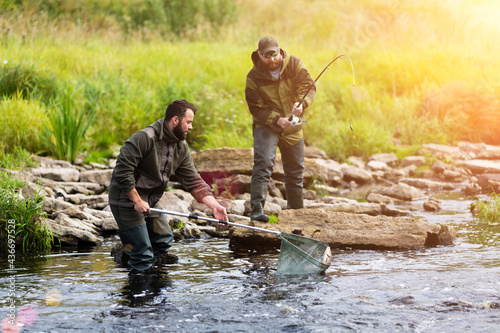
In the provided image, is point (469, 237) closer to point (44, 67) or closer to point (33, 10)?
point (44, 67)

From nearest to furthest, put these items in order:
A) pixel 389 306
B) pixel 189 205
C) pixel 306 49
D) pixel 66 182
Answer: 1. pixel 389 306
2. pixel 189 205
3. pixel 66 182
4. pixel 306 49

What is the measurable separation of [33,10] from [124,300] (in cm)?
1608

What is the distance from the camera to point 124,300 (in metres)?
4.43

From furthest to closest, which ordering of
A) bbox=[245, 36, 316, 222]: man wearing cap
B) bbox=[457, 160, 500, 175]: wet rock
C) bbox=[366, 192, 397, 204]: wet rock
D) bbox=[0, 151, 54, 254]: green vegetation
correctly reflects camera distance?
bbox=[457, 160, 500, 175]: wet rock
bbox=[366, 192, 397, 204]: wet rock
bbox=[245, 36, 316, 222]: man wearing cap
bbox=[0, 151, 54, 254]: green vegetation

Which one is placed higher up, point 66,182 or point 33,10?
point 33,10

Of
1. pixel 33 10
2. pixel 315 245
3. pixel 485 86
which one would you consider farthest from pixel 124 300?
pixel 33 10

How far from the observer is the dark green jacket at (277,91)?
257 inches

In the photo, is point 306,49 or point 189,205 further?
point 306,49

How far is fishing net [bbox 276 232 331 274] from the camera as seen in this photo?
5.04m

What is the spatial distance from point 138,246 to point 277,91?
2.55 metres

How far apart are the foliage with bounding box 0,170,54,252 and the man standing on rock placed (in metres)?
1.58

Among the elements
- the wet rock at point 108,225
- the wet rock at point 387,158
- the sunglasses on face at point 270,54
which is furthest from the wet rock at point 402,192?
the wet rock at point 108,225

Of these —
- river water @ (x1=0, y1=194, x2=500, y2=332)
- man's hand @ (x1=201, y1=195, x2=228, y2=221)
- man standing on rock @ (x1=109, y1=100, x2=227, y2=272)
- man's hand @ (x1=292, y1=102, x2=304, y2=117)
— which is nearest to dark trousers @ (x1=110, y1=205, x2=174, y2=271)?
man standing on rock @ (x1=109, y1=100, x2=227, y2=272)

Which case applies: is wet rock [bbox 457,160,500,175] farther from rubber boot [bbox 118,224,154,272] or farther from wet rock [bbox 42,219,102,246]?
rubber boot [bbox 118,224,154,272]
